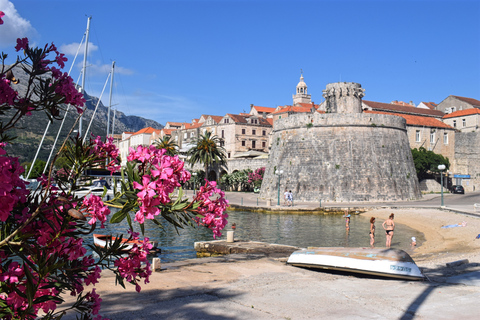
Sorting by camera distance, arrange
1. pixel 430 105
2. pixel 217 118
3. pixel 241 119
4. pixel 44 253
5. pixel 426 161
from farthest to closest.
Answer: pixel 430 105, pixel 217 118, pixel 241 119, pixel 426 161, pixel 44 253

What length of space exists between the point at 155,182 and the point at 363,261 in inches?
314

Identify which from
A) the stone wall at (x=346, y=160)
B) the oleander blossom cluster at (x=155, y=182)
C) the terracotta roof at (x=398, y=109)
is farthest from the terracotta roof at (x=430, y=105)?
the oleander blossom cluster at (x=155, y=182)

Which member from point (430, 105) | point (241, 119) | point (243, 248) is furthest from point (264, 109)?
point (243, 248)

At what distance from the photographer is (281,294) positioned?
789cm

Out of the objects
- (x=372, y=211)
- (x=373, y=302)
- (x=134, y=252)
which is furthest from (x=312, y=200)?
(x=134, y=252)

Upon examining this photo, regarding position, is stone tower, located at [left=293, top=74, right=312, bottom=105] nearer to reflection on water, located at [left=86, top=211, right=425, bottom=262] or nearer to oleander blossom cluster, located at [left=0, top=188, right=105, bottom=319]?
reflection on water, located at [left=86, top=211, right=425, bottom=262]

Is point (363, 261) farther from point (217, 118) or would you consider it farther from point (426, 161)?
point (217, 118)

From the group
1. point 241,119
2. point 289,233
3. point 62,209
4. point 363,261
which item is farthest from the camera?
point 241,119

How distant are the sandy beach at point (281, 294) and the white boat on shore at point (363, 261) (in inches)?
7.7

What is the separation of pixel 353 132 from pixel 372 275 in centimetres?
2759

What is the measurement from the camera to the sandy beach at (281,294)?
6648 millimetres

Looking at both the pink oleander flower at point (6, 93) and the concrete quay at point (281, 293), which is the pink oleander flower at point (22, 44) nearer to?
the pink oleander flower at point (6, 93)

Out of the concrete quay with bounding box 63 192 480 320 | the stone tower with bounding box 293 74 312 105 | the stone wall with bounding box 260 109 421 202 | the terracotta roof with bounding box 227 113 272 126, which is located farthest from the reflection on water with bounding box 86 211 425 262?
the stone tower with bounding box 293 74 312 105

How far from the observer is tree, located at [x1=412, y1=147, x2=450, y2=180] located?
170ft
